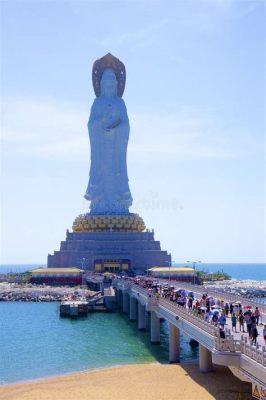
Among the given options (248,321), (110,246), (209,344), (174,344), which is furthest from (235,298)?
(110,246)

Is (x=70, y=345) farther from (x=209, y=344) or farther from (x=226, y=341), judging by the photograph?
(x=226, y=341)

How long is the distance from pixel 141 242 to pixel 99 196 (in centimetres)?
825

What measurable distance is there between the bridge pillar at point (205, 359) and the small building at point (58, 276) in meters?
42.6

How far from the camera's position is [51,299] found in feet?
191

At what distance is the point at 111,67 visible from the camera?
77.1m

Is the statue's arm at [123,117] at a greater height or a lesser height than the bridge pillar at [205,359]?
greater

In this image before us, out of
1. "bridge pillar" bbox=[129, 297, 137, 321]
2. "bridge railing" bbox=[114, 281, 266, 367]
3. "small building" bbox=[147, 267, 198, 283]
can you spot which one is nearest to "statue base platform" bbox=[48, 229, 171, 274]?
"small building" bbox=[147, 267, 198, 283]

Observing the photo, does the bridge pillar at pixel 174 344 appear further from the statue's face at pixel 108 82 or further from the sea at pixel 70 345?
the statue's face at pixel 108 82

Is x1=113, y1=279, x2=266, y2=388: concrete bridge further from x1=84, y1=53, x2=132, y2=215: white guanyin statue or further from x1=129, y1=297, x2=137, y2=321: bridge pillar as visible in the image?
x1=84, y1=53, x2=132, y2=215: white guanyin statue

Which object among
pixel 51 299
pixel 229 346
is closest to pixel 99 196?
pixel 51 299

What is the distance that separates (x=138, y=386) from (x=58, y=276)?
145 feet

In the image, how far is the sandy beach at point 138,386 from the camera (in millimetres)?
21422

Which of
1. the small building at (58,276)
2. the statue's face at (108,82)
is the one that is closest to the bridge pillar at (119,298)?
the small building at (58,276)

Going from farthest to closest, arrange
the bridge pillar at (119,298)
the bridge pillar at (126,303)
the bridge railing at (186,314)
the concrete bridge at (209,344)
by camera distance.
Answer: the bridge pillar at (119,298), the bridge pillar at (126,303), the bridge railing at (186,314), the concrete bridge at (209,344)
